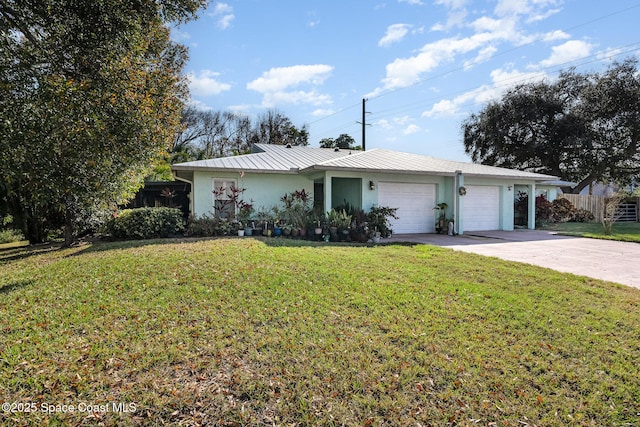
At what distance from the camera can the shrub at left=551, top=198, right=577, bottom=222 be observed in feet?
65.2

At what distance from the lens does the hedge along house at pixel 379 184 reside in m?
12.5

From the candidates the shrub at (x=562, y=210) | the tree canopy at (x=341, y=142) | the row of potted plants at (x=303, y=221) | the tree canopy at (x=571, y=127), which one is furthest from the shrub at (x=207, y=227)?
the tree canopy at (x=571, y=127)

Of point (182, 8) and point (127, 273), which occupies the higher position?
point (182, 8)

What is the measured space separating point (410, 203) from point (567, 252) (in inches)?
220

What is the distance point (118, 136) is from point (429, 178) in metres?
11.4

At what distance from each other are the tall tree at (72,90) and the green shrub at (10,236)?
1119cm

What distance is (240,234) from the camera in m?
11.4

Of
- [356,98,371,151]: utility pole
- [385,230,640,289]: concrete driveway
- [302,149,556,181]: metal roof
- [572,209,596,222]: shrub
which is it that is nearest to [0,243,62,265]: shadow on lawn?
[302,149,556,181]: metal roof

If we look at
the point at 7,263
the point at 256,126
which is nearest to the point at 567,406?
the point at 7,263

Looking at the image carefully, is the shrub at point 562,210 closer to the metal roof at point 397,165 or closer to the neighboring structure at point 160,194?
the metal roof at point 397,165

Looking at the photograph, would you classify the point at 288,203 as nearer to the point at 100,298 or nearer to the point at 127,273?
the point at 127,273

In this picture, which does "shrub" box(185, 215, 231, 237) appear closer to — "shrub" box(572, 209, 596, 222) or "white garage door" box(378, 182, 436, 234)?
"white garage door" box(378, 182, 436, 234)

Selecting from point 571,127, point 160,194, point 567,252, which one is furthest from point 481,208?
point 160,194

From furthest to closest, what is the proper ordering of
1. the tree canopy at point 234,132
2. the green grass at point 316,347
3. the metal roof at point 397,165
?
the tree canopy at point 234,132 → the metal roof at point 397,165 → the green grass at point 316,347
